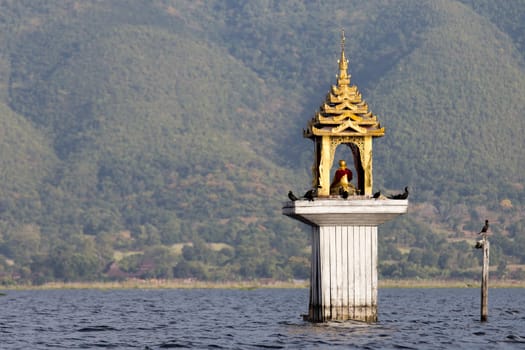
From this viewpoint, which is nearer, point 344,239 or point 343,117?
point 344,239

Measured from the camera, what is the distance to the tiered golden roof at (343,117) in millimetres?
68188

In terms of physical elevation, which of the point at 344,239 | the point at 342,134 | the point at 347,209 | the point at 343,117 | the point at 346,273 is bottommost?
the point at 346,273

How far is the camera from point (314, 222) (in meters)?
66.4

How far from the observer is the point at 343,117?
68.5 meters

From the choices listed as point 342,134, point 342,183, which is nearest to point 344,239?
point 342,183

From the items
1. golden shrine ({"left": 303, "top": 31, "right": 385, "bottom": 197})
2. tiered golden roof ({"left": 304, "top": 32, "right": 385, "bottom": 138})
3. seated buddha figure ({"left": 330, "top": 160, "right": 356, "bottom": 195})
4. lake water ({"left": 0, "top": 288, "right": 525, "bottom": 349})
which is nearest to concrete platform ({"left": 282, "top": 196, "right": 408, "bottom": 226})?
seated buddha figure ({"left": 330, "top": 160, "right": 356, "bottom": 195})

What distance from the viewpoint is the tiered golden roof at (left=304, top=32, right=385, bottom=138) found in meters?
68.2

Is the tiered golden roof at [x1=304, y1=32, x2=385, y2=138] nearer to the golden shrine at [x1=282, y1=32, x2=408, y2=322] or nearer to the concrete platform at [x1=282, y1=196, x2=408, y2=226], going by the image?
the golden shrine at [x1=282, y1=32, x2=408, y2=322]

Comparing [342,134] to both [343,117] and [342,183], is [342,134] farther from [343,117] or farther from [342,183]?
[342,183]

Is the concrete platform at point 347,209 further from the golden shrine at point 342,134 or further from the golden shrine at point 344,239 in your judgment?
the golden shrine at point 342,134

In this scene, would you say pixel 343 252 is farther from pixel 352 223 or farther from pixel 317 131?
pixel 317 131

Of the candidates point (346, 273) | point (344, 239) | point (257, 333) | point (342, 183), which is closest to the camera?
point (346, 273)

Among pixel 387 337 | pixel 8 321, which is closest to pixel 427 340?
pixel 387 337

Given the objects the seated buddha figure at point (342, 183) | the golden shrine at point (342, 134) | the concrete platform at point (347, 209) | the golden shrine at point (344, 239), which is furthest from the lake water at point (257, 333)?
the golden shrine at point (342, 134)
